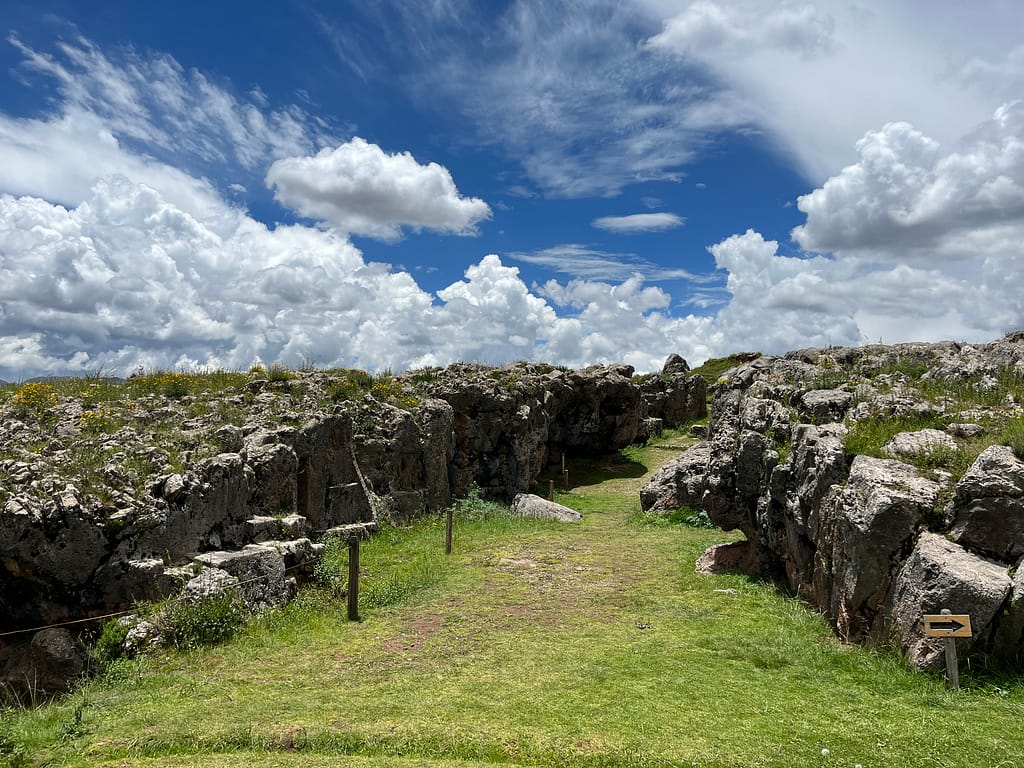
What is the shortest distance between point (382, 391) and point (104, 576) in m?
14.8

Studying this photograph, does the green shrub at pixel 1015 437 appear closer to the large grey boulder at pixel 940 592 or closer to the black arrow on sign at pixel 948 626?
the large grey boulder at pixel 940 592

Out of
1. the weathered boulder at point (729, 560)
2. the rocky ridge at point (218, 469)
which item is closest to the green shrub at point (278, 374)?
the rocky ridge at point (218, 469)

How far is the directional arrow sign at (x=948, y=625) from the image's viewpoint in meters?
8.84

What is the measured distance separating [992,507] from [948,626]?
2354mm

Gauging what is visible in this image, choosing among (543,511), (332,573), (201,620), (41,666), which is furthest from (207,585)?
(543,511)

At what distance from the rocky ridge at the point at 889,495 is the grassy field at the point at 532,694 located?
34.0 inches

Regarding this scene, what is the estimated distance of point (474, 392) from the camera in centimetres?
3116

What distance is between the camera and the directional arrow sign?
29.0 ft

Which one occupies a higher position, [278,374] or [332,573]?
[278,374]

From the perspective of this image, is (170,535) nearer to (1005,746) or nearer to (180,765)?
(180,765)

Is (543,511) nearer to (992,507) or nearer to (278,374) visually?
(278,374)

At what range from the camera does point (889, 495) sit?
1086 centimetres

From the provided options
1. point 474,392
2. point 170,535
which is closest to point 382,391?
point 474,392

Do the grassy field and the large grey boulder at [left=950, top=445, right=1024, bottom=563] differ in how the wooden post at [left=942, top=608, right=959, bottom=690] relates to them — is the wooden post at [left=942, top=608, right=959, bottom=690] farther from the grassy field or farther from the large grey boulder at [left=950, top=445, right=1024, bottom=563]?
the large grey boulder at [left=950, top=445, right=1024, bottom=563]
